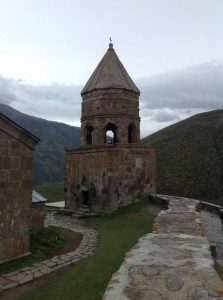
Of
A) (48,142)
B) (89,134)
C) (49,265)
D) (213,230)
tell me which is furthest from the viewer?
(48,142)

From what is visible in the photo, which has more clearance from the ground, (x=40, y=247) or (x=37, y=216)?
(x=37, y=216)

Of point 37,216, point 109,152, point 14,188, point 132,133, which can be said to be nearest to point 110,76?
point 132,133

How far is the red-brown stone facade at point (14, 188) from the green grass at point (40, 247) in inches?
8.8

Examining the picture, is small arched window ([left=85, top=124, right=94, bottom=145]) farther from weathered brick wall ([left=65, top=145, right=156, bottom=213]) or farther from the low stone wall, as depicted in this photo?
the low stone wall

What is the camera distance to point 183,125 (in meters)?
55.2

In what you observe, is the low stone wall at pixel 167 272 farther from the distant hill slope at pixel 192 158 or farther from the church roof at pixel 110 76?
the distant hill slope at pixel 192 158

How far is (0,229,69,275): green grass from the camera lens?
21.9ft

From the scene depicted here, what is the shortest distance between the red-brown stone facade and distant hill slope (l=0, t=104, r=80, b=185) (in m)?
91.7

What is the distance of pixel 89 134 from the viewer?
15.8 meters

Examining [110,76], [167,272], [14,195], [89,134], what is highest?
[110,76]

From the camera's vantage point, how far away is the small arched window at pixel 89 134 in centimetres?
1560

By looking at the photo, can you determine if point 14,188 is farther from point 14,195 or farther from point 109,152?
point 109,152

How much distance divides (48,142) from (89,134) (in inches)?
4911

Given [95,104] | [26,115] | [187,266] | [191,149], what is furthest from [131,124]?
[26,115]
